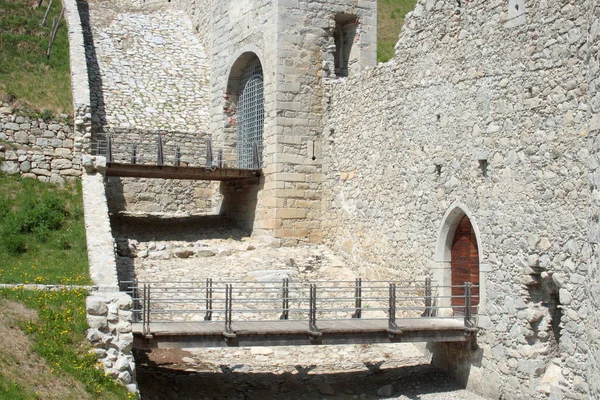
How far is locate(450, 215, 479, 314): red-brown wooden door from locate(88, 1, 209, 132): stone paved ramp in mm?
9859

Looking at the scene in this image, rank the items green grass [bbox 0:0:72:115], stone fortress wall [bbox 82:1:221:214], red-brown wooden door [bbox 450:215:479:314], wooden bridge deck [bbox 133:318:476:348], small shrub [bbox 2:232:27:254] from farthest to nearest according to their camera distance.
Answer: stone fortress wall [bbox 82:1:221:214]
green grass [bbox 0:0:72:115]
small shrub [bbox 2:232:27:254]
red-brown wooden door [bbox 450:215:479:314]
wooden bridge deck [bbox 133:318:476:348]

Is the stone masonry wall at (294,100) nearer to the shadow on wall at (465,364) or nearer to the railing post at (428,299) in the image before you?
the railing post at (428,299)

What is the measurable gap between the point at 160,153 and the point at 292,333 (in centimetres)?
745

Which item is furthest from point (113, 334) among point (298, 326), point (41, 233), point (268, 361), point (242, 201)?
point (242, 201)

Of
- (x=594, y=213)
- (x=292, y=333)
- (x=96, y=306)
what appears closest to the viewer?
(x=594, y=213)

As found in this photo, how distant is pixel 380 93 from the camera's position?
14367mm

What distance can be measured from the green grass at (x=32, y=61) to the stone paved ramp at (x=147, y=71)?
1.00 metres

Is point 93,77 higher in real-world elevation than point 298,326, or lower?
higher

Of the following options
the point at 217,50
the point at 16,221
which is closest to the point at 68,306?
the point at 16,221

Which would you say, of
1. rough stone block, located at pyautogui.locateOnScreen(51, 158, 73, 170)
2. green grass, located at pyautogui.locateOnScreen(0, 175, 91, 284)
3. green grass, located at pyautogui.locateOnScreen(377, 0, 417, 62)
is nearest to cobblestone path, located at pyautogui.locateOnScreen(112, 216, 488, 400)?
green grass, located at pyautogui.locateOnScreen(0, 175, 91, 284)

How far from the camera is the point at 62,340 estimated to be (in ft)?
29.7

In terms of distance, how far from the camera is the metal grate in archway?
1812cm

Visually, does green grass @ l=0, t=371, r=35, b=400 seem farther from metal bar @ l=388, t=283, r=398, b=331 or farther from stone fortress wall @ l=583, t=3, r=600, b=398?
stone fortress wall @ l=583, t=3, r=600, b=398

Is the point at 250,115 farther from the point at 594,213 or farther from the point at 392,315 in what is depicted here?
the point at 594,213
